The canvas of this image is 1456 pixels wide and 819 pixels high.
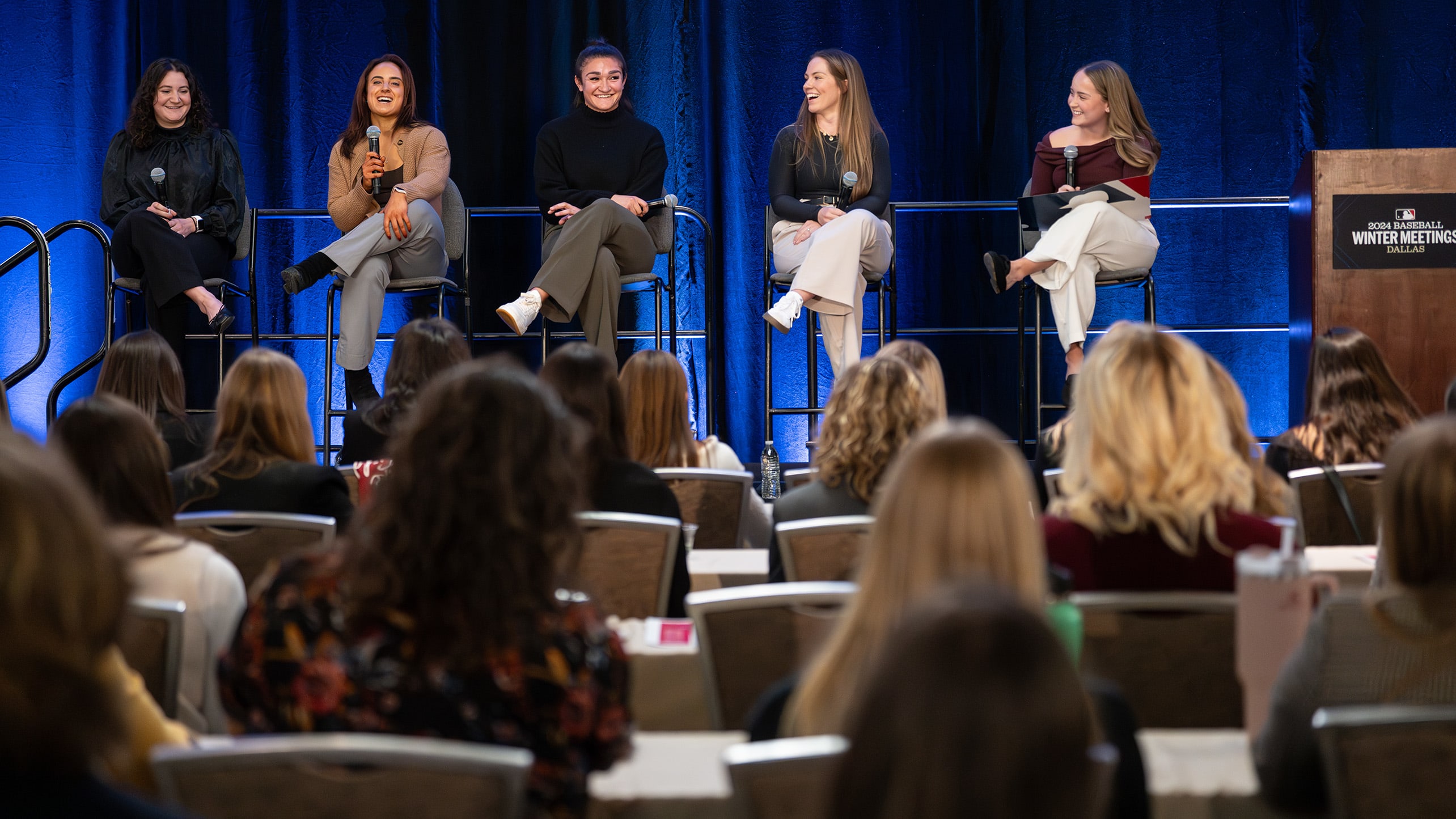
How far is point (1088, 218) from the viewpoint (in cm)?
488

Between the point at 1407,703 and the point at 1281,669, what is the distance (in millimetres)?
119

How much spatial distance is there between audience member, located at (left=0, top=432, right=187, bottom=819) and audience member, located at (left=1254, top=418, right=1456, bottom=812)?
1032mm

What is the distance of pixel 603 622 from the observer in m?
1.38

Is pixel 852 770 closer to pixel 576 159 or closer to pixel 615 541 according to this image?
pixel 615 541

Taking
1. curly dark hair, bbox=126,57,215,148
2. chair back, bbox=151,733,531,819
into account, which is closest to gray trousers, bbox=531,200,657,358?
curly dark hair, bbox=126,57,215,148

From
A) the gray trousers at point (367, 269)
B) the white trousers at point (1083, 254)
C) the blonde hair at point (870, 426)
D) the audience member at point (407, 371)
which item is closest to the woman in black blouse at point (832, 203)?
the white trousers at point (1083, 254)

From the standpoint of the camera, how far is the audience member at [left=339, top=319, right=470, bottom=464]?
3336 millimetres

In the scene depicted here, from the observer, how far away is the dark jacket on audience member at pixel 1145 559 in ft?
6.35

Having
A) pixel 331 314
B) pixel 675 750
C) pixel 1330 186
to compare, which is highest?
pixel 1330 186

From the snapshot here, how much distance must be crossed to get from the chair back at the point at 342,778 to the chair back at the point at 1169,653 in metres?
0.81

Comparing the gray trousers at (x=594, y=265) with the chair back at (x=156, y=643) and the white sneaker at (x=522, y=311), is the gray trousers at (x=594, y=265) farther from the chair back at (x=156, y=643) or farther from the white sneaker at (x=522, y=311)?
the chair back at (x=156, y=643)

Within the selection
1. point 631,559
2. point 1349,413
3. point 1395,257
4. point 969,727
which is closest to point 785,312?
point 1349,413

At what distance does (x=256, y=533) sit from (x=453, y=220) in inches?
130

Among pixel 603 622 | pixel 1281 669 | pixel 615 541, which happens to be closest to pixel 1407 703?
pixel 1281 669
